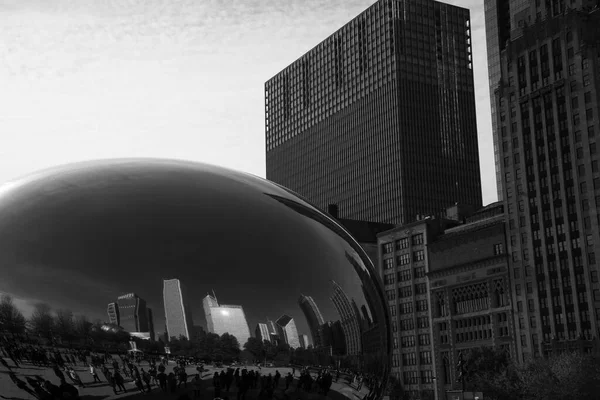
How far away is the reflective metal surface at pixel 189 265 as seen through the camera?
468 cm

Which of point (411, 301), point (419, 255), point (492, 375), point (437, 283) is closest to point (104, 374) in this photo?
point (492, 375)

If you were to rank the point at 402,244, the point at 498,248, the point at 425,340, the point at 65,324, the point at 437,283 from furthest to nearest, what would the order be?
the point at 402,244
the point at 425,340
the point at 437,283
the point at 498,248
the point at 65,324

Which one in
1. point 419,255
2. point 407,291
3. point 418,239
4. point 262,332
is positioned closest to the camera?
point 262,332

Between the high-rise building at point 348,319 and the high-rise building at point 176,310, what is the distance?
1008 mm

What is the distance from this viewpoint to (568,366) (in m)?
70.8

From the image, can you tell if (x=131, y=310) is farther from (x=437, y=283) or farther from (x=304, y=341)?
(x=437, y=283)

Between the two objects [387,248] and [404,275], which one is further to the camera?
[387,248]

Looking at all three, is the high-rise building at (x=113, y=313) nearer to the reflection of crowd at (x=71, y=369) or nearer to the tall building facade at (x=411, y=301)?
the reflection of crowd at (x=71, y=369)

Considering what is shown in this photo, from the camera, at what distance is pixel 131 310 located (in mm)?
4652

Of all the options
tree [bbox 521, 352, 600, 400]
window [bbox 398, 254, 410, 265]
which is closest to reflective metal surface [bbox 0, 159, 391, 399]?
tree [bbox 521, 352, 600, 400]

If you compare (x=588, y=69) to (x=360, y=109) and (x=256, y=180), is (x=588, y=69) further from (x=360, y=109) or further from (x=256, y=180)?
(x=256, y=180)

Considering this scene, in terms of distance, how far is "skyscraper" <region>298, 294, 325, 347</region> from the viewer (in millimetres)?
5012

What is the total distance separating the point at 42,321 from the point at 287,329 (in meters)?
1.36

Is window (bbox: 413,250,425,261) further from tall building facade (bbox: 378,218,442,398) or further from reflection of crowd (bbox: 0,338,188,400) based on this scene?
reflection of crowd (bbox: 0,338,188,400)
